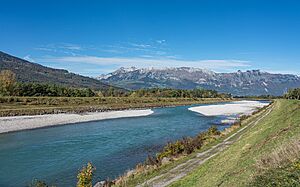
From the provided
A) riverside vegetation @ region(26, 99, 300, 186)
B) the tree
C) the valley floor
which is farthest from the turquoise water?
the tree

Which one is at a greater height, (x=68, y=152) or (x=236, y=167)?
(x=236, y=167)

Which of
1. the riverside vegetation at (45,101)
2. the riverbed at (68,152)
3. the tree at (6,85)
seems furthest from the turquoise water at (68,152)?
the tree at (6,85)

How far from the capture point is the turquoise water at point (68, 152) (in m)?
30.2

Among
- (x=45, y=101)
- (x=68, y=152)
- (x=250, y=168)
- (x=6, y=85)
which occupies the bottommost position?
(x=68, y=152)

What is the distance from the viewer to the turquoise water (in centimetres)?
3017

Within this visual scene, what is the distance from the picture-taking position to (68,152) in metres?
40.8

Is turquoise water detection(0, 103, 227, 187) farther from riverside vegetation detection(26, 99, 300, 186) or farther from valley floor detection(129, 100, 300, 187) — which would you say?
valley floor detection(129, 100, 300, 187)

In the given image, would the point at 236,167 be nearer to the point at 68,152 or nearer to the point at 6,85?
the point at 68,152

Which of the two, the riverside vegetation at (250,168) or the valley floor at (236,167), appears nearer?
the riverside vegetation at (250,168)

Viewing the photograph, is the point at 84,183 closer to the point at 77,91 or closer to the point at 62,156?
the point at 62,156

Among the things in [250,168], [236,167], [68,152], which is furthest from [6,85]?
[250,168]

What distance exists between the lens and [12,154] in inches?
1576

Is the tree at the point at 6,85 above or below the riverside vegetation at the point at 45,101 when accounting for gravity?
above

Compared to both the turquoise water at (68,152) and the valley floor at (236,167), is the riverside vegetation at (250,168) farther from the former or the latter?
the turquoise water at (68,152)
